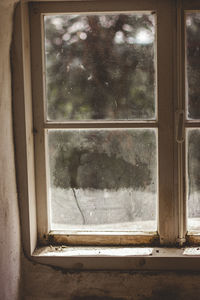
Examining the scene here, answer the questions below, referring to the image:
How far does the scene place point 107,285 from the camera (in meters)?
1.52

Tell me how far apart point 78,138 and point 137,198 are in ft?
1.29

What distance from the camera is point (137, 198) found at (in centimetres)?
157

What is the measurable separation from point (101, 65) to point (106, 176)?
0.51m

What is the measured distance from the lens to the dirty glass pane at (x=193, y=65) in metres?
1.49

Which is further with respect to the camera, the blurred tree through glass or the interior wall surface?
the blurred tree through glass

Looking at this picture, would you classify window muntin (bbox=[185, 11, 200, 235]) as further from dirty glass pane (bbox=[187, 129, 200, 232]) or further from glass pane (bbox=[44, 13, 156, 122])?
glass pane (bbox=[44, 13, 156, 122])

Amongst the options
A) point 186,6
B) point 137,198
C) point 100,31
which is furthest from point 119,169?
point 186,6

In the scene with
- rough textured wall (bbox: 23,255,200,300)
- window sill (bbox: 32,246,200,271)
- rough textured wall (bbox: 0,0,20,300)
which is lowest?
rough textured wall (bbox: 23,255,200,300)

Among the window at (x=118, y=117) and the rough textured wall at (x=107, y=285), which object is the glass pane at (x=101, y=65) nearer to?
the window at (x=118, y=117)

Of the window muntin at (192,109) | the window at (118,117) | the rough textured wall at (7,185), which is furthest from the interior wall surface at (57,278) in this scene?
the window muntin at (192,109)

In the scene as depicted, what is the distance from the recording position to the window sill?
148cm

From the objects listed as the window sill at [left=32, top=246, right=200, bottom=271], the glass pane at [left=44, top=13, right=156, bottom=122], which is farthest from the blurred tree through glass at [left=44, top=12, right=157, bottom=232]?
the window sill at [left=32, top=246, right=200, bottom=271]

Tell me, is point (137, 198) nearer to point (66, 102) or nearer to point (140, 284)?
point (140, 284)

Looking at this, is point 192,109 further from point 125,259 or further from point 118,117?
point 125,259
